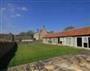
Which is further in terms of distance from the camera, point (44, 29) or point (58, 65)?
point (44, 29)

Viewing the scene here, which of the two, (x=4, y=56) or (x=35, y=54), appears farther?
(x=35, y=54)

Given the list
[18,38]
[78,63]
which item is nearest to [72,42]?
[78,63]

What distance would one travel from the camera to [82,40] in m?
32.6

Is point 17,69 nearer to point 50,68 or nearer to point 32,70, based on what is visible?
point 32,70

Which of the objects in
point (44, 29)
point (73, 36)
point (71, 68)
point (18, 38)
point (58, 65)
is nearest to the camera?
point (71, 68)

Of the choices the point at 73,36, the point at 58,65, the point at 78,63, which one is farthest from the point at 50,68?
the point at 73,36

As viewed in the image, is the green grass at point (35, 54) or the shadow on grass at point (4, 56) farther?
the green grass at point (35, 54)

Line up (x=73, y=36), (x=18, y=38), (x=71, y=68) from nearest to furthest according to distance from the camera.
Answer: (x=71, y=68) < (x=73, y=36) < (x=18, y=38)

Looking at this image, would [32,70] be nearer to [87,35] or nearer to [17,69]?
[17,69]

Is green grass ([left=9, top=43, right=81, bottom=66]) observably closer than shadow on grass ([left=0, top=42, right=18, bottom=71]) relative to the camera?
No

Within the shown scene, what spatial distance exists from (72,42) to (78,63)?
25438 millimetres

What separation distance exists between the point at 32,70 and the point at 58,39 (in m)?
37.9

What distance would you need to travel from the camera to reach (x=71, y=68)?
35.2 feet

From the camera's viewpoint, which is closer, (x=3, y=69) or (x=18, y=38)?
(x=3, y=69)
